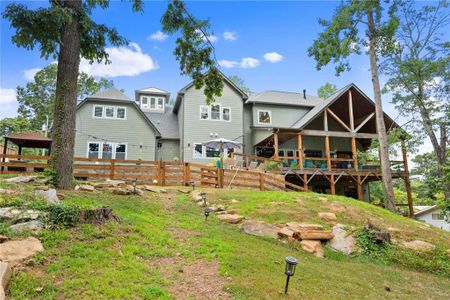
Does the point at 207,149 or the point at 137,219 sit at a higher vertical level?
the point at 207,149

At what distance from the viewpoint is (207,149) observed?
20250 mm

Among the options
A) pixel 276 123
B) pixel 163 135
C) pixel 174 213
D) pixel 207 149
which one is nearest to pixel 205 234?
pixel 174 213

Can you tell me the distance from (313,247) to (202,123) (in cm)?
1494

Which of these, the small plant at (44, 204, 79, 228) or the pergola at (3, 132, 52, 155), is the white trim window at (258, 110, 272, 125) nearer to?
the pergola at (3, 132, 52, 155)

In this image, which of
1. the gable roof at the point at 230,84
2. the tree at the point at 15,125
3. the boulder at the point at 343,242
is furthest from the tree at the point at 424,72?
the tree at the point at 15,125

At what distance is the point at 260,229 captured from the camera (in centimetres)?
712

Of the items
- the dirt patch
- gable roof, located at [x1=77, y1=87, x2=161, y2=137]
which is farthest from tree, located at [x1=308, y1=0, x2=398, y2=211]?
the dirt patch

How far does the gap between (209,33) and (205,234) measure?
5.93 metres

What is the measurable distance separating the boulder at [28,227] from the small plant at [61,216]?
0.44ft

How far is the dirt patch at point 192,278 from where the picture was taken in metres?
3.81

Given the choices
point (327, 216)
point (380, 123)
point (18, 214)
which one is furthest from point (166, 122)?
point (18, 214)

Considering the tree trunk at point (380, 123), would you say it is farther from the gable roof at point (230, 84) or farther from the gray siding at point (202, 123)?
the gray siding at point (202, 123)

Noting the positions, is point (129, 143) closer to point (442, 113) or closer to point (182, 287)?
point (182, 287)

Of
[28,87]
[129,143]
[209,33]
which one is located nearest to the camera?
[209,33]
